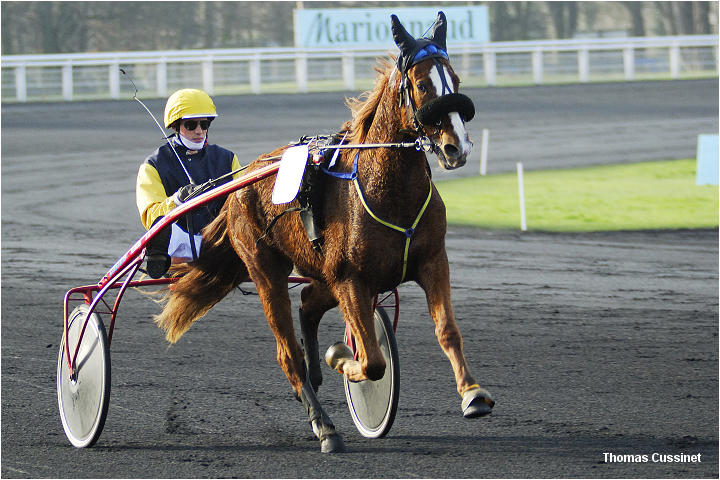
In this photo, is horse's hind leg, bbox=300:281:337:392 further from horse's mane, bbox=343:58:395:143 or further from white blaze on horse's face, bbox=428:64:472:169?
white blaze on horse's face, bbox=428:64:472:169

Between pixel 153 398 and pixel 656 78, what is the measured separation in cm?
2297

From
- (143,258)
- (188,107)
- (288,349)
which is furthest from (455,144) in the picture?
(143,258)

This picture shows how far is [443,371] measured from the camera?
5859 millimetres

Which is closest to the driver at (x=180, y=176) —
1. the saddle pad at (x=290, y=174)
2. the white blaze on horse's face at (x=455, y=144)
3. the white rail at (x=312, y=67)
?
the saddle pad at (x=290, y=174)

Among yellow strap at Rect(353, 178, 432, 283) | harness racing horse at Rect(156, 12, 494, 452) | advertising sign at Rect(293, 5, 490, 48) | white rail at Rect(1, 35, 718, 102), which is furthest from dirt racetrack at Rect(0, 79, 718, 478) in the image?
advertising sign at Rect(293, 5, 490, 48)

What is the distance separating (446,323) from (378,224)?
0.44 meters

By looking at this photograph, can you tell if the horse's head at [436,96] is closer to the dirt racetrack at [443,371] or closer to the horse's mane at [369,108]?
the horse's mane at [369,108]

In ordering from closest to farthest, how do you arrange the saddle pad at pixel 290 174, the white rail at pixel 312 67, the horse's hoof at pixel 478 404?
the horse's hoof at pixel 478 404
the saddle pad at pixel 290 174
the white rail at pixel 312 67

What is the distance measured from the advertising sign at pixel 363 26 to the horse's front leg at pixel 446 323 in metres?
22.3

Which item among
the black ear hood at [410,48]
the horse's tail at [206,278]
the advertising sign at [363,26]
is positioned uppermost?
the advertising sign at [363,26]

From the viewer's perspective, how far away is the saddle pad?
12.8 feet

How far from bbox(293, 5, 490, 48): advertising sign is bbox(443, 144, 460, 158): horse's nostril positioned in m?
22.7

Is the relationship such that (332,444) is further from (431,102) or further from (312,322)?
(431,102)

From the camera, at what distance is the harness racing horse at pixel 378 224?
353 cm
